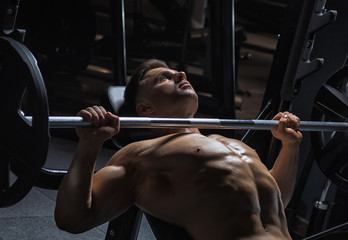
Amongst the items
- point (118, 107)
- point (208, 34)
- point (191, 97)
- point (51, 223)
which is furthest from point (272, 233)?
point (208, 34)

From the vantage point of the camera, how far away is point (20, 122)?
147 centimetres

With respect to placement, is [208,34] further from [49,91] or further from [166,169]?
[166,169]

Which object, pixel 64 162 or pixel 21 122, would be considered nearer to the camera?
pixel 21 122

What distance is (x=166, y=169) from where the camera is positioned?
1740 mm

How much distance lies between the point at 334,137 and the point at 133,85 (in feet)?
2.88

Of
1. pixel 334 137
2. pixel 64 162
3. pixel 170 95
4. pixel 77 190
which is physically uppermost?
pixel 170 95

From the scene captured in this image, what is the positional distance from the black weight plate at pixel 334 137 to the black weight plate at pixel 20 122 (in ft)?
4.44

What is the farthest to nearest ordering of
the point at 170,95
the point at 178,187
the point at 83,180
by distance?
the point at 170,95 < the point at 178,187 < the point at 83,180

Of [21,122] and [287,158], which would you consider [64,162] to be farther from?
[21,122]

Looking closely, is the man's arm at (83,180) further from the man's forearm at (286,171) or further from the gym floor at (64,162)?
the gym floor at (64,162)

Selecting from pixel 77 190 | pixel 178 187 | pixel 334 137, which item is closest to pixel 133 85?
pixel 178 187

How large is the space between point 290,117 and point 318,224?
825 mm

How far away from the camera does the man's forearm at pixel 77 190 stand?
1564 mm

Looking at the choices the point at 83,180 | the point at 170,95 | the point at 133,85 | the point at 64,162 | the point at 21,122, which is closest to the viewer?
the point at 21,122
